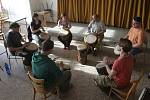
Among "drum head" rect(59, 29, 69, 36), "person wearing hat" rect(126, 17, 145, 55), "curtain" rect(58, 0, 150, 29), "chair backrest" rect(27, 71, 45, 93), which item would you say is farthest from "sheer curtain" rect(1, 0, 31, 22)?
"chair backrest" rect(27, 71, 45, 93)

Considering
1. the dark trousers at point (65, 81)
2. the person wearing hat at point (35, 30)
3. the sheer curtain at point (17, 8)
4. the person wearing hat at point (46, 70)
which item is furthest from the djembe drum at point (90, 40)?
the sheer curtain at point (17, 8)

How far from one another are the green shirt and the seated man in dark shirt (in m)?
1.19

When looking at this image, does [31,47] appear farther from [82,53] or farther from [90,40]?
[90,40]

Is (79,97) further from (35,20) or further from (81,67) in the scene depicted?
(35,20)

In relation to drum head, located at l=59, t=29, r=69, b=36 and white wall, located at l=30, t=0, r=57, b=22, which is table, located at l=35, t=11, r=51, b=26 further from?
drum head, located at l=59, t=29, r=69, b=36

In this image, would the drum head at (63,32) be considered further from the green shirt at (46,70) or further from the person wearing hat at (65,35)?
the green shirt at (46,70)

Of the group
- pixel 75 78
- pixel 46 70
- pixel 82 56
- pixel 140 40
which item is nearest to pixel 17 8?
pixel 82 56

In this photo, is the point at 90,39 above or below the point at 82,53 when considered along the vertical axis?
above

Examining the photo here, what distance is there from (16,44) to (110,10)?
127 inches

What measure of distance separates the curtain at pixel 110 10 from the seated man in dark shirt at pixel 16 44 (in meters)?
2.90

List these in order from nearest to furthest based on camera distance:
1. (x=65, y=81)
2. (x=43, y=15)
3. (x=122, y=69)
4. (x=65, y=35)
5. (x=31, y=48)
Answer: (x=122, y=69) < (x=65, y=81) < (x=31, y=48) < (x=65, y=35) < (x=43, y=15)

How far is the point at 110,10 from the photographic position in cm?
658

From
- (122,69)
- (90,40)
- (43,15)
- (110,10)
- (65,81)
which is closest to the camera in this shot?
(122,69)

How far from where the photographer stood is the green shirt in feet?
11.0
